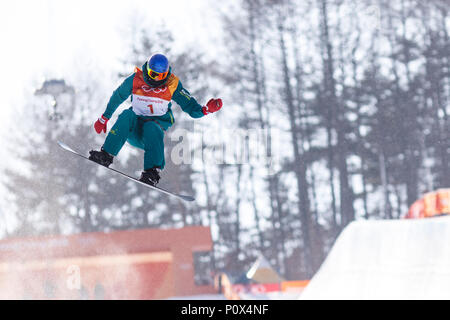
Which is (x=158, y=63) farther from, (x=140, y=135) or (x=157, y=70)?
(x=140, y=135)

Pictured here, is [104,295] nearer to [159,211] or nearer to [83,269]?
[83,269]

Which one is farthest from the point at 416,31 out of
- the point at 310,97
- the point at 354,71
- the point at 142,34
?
the point at 142,34

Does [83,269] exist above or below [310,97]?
below

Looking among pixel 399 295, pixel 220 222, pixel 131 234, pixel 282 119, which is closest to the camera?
Answer: pixel 399 295

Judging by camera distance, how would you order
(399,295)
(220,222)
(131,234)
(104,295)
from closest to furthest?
(399,295) → (104,295) → (131,234) → (220,222)

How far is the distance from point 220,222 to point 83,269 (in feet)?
13.2

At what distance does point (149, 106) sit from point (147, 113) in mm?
78

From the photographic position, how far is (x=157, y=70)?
17.6ft

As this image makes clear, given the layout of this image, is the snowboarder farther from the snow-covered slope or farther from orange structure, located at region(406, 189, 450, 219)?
orange structure, located at region(406, 189, 450, 219)

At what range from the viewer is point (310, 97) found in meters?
19.4

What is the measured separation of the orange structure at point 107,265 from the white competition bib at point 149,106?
29.6 feet

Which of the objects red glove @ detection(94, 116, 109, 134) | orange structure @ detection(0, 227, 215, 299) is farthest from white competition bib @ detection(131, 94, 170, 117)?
orange structure @ detection(0, 227, 215, 299)

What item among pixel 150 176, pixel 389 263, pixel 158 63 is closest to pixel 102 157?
pixel 150 176

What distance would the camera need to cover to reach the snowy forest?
692 inches
